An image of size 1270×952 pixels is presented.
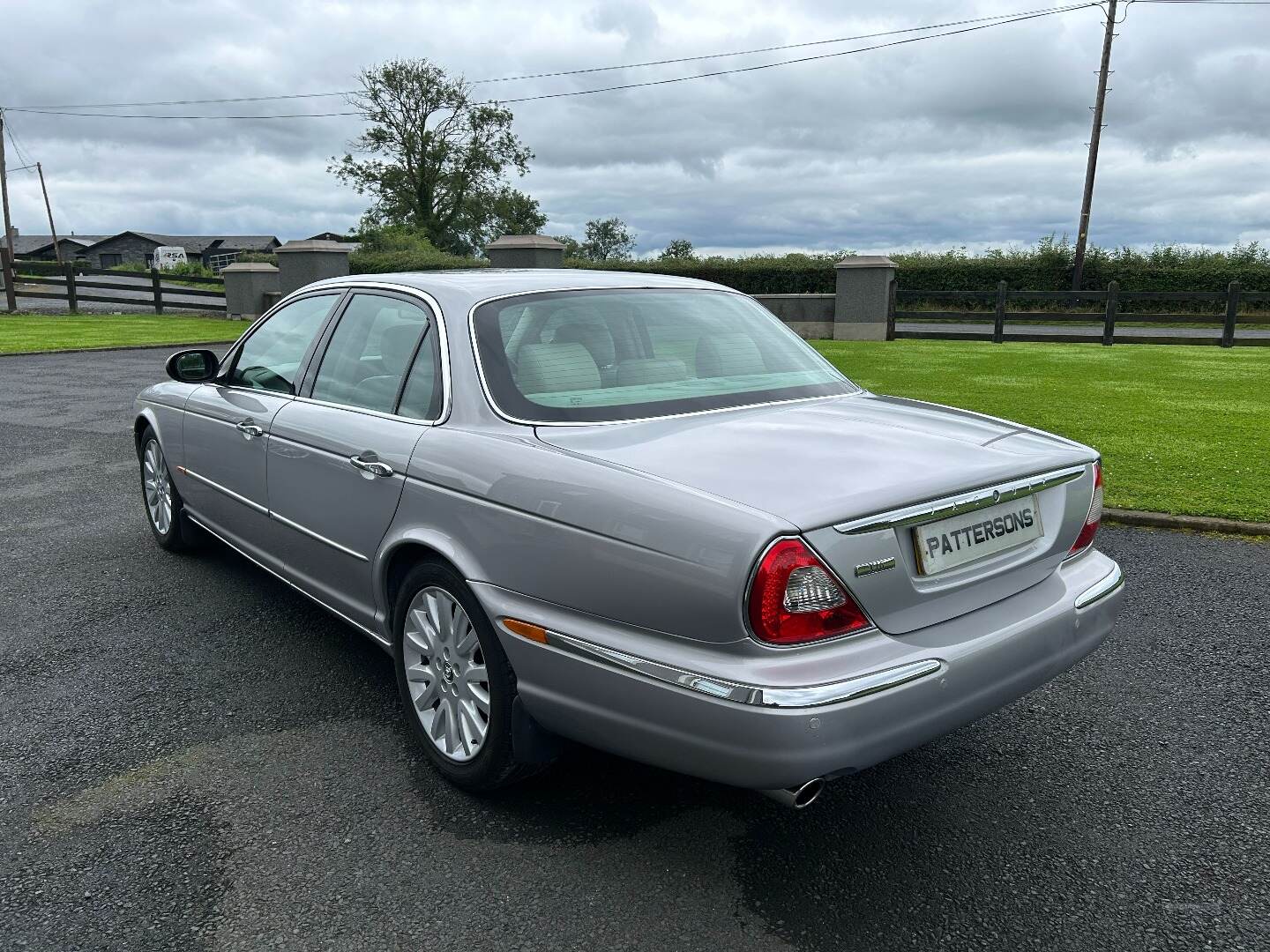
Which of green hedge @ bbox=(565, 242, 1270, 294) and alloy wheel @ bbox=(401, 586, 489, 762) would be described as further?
green hedge @ bbox=(565, 242, 1270, 294)

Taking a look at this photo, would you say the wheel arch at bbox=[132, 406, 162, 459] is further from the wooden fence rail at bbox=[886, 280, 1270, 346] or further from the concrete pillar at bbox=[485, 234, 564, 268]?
the wooden fence rail at bbox=[886, 280, 1270, 346]

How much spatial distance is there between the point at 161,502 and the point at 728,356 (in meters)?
3.61

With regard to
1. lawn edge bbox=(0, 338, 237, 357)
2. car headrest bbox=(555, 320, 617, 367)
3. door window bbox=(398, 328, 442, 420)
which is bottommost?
lawn edge bbox=(0, 338, 237, 357)

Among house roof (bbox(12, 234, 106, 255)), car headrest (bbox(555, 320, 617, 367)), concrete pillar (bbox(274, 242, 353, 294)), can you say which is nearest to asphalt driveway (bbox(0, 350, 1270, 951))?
car headrest (bbox(555, 320, 617, 367))

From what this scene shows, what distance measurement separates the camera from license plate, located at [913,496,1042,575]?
2430mm

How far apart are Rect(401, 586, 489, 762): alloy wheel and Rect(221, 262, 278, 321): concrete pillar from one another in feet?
78.6

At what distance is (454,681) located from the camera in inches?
117

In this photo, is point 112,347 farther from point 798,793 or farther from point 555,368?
point 798,793

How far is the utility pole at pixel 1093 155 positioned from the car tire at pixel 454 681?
31283 mm

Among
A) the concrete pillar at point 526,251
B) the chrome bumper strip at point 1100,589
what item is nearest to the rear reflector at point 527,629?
the chrome bumper strip at point 1100,589

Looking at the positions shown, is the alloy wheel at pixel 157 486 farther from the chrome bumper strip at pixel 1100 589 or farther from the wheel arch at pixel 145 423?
the chrome bumper strip at pixel 1100 589

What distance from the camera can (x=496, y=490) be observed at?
271cm

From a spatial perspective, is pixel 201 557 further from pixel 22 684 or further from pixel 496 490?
pixel 496 490

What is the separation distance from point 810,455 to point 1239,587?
3454 millimetres
